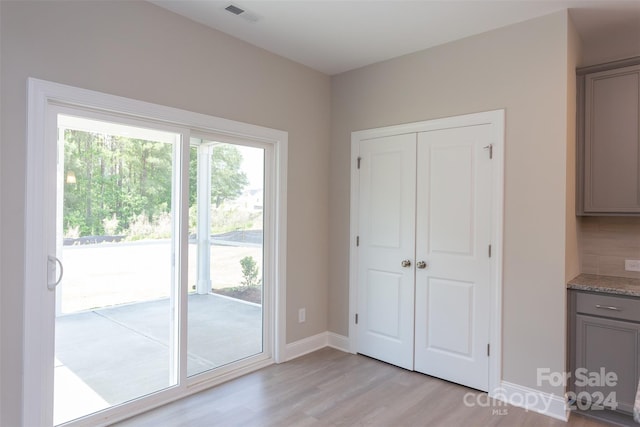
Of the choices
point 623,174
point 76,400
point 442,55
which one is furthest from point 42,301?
point 623,174

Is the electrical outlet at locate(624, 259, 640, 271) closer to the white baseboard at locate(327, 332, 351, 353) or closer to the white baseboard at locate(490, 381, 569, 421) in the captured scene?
the white baseboard at locate(490, 381, 569, 421)

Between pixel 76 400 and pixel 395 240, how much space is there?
271 centimetres

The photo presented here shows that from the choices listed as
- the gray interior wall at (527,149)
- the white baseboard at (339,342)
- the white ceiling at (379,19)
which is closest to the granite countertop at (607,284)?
the gray interior wall at (527,149)

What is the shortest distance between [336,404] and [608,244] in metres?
2.53

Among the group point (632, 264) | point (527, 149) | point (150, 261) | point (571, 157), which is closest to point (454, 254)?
point (527, 149)

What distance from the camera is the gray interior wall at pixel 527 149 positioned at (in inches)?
105

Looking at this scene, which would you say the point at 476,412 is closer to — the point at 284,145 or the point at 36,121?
the point at 284,145

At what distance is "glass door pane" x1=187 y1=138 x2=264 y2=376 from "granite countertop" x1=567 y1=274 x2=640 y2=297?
2.56 metres

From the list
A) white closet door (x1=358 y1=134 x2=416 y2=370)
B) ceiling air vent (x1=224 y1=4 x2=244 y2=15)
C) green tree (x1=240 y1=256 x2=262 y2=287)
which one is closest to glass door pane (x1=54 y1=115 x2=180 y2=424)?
green tree (x1=240 y1=256 x2=262 y2=287)

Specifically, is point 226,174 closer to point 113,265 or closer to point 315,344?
point 113,265

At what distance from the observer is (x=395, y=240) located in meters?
3.55

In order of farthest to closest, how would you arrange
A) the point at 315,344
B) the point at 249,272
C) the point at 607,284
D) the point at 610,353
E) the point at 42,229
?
the point at 315,344 → the point at 249,272 → the point at 607,284 → the point at 610,353 → the point at 42,229

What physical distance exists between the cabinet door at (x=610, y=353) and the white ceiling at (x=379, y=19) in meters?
2.17

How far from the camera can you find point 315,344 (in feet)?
12.9
